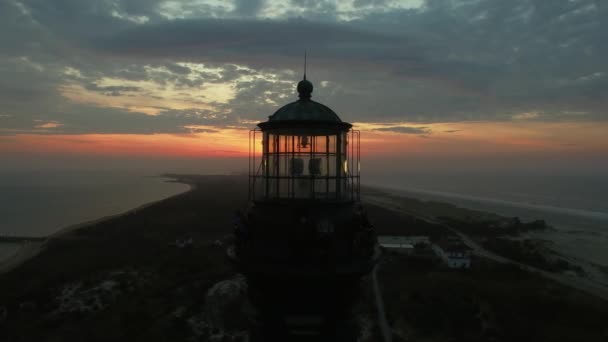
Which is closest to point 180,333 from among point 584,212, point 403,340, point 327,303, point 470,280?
point 403,340

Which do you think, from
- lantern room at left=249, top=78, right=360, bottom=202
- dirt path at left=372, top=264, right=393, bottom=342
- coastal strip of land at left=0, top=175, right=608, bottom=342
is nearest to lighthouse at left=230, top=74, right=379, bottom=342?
lantern room at left=249, top=78, right=360, bottom=202

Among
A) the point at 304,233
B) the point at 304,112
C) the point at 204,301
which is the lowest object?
the point at 204,301

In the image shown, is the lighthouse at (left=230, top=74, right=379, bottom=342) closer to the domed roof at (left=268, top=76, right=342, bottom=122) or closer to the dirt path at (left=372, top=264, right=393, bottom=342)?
the domed roof at (left=268, top=76, right=342, bottom=122)

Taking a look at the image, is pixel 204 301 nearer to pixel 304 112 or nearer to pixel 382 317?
pixel 382 317

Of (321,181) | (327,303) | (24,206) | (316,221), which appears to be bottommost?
(24,206)

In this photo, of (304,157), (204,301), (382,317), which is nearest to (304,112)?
(304,157)

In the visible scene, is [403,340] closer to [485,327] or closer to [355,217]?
[485,327]
